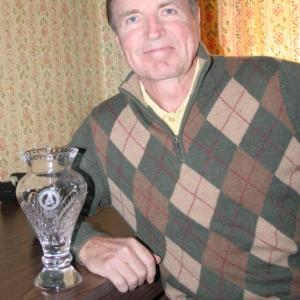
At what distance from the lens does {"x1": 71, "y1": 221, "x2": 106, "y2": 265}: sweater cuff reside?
96cm

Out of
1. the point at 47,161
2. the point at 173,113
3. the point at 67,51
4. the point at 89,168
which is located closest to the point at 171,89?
the point at 173,113

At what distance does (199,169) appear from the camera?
3.18 feet

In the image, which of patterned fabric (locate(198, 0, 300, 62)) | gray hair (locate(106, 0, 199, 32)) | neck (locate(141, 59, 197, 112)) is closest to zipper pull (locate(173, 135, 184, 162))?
neck (locate(141, 59, 197, 112))

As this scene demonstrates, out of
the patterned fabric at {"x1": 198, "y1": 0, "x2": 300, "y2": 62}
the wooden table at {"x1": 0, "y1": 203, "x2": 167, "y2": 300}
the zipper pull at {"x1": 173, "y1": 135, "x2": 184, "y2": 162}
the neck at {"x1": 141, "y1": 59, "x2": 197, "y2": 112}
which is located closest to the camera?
the wooden table at {"x1": 0, "y1": 203, "x2": 167, "y2": 300}

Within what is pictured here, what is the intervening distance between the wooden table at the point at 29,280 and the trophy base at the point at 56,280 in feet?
0.04

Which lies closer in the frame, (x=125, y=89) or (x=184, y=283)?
(x=184, y=283)

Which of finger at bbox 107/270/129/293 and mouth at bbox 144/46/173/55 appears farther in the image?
mouth at bbox 144/46/173/55

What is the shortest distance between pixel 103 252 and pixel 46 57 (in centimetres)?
171

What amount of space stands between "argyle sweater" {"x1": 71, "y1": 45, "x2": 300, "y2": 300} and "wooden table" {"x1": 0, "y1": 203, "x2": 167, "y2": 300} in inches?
4.1

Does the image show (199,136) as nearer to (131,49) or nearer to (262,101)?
(262,101)

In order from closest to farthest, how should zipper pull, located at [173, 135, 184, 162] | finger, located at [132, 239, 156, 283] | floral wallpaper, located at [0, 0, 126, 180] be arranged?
finger, located at [132, 239, 156, 283], zipper pull, located at [173, 135, 184, 162], floral wallpaper, located at [0, 0, 126, 180]

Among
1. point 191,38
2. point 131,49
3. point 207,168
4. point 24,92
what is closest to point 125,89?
point 131,49

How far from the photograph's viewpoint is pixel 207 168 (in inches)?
38.0

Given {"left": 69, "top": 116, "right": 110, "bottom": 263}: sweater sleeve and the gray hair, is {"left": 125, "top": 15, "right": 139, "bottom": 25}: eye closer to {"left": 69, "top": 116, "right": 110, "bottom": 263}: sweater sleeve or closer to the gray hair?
the gray hair
